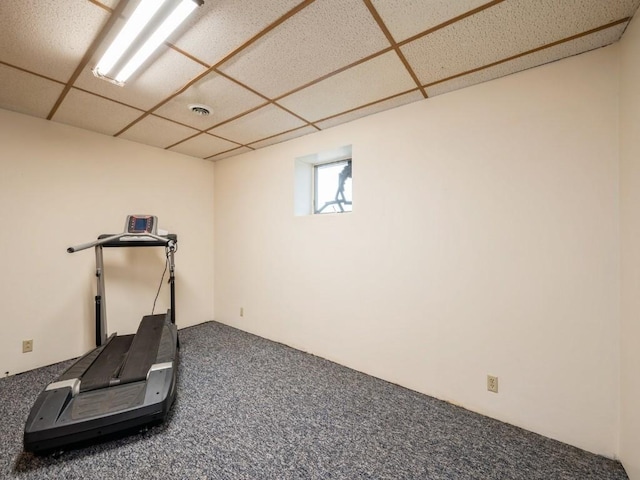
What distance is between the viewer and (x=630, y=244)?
1394 mm

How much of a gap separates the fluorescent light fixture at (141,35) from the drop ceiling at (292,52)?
0.06 meters

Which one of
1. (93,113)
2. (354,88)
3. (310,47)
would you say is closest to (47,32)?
(93,113)

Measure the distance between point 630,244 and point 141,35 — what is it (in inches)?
110

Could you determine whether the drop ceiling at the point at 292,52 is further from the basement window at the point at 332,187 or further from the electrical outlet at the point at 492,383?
the electrical outlet at the point at 492,383

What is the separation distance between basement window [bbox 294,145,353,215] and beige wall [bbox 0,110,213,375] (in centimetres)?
169

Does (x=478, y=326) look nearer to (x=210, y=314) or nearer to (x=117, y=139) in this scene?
(x=210, y=314)

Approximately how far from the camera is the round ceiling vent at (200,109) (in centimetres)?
223

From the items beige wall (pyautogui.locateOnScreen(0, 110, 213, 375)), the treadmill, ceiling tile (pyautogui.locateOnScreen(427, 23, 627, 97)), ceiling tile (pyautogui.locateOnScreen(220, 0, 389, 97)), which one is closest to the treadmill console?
the treadmill

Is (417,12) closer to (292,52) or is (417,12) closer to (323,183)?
(292,52)

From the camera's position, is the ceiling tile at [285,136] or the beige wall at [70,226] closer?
the beige wall at [70,226]

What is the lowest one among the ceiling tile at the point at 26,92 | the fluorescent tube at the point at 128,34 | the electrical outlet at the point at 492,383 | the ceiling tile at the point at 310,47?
the electrical outlet at the point at 492,383

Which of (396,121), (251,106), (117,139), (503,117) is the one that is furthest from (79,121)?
(503,117)

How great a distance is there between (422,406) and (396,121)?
2287mm

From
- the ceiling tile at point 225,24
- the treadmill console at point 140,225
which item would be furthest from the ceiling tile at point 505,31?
the treadmill console at point 140,225
